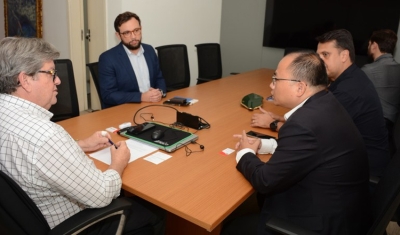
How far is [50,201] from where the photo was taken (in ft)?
4.37

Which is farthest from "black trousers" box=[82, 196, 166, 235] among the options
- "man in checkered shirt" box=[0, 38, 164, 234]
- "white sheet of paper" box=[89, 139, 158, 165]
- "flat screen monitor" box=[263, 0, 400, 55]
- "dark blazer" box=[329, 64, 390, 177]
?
"flat screen monitor" box=[263, 0, 400, 55]

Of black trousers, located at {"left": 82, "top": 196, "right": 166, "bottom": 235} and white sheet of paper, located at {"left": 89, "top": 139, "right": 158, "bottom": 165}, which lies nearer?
black trousers, located at {"left": 82, "top": 196, "right": 166, "bottom": 235}

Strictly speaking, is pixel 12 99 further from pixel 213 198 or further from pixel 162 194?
pixel 213 198

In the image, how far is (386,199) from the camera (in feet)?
4.10

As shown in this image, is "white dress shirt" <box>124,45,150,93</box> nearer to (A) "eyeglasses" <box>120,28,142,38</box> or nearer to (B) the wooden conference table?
(A) "eyeglasses" <box>120,28,142,38</box>

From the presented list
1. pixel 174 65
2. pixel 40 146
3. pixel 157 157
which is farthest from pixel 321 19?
pixel 40 146

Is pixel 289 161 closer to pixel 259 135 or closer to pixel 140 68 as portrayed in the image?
pixel 259 135

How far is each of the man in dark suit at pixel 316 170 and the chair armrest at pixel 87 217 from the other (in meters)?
0.57

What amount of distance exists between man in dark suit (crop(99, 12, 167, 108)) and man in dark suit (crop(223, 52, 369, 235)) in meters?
1.43

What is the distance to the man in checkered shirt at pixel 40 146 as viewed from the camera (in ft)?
3.92

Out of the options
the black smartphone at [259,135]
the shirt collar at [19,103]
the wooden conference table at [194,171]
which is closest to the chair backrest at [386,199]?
the wooden conference table at [194,171]

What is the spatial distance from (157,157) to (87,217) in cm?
51

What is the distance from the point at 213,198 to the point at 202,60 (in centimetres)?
297

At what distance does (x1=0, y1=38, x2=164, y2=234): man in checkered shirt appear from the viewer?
120 centimetres
